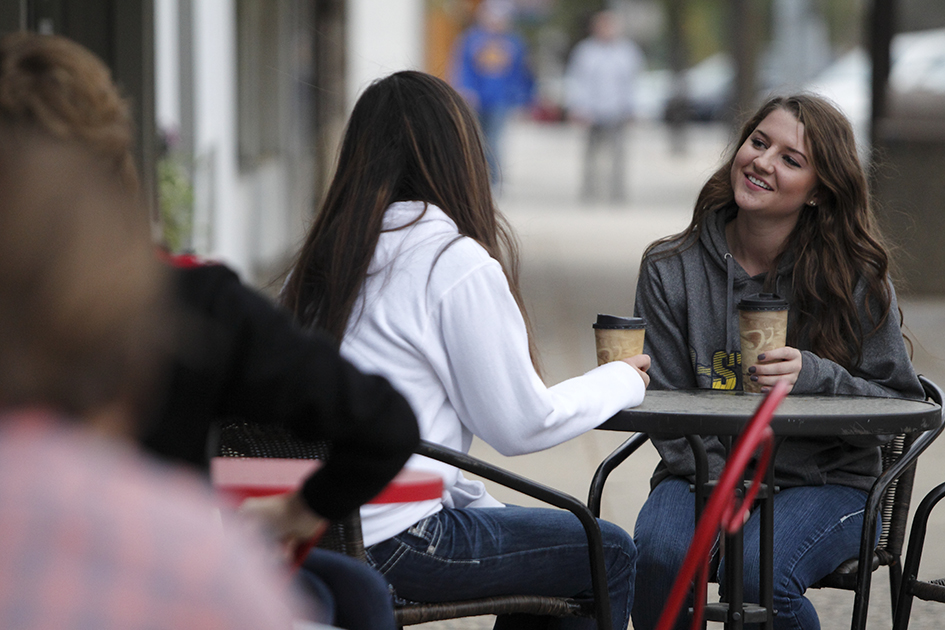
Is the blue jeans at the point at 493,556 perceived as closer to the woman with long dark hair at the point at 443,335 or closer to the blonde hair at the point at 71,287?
the woman with long dark hair at the point at 443,335

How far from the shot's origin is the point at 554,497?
2221 mm

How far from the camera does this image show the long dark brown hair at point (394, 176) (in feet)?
7.62

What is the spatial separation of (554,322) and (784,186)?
5.59 meters

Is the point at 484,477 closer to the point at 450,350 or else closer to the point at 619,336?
the point at 450,350

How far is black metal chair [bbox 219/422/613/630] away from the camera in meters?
2.06

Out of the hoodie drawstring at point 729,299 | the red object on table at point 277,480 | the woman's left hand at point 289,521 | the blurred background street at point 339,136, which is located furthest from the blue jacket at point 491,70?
the woman's left hand at point 289,521

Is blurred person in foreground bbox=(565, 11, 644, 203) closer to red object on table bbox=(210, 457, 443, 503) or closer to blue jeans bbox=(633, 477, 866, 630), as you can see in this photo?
blue jeans bbox=(633, 477, 866, 630)

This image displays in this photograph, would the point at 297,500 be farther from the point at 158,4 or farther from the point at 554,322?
the point at 554,322

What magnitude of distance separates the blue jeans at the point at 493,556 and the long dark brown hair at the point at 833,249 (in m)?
0.79

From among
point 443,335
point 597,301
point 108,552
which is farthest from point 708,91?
point 108,552

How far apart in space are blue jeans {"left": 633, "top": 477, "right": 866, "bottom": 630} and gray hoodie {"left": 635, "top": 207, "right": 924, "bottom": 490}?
0.06 meters

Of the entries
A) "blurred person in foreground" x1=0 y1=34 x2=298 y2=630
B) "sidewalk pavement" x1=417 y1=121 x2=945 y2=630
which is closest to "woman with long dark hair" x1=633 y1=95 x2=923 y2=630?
"sidewalk pavement" x1=417 y1=121 x2=945 y2=630

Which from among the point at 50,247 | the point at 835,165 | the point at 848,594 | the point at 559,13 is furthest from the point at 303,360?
the point at 559,13

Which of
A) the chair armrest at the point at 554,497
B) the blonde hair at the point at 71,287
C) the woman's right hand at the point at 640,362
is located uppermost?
the blonde hair at the point at 71,287
